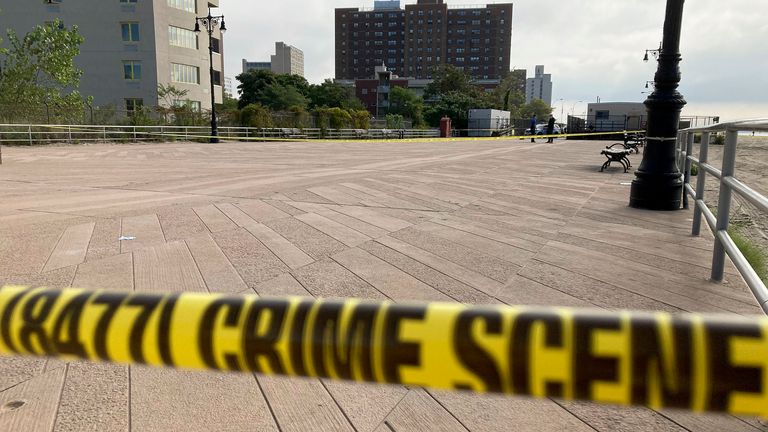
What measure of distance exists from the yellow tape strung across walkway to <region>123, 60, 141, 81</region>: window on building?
175 feet

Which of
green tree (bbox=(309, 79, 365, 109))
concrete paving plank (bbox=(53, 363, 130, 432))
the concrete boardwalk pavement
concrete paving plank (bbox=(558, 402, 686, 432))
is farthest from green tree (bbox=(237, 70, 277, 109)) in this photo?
concrete paving plank (bbox=(558, 402, 686, 432))

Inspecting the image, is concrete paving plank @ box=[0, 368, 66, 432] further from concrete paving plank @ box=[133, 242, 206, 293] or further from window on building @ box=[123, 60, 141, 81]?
window on building @ box=[123, 60, 141, 81]

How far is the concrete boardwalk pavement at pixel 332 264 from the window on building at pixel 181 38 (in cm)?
4442

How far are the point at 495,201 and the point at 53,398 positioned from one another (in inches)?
251

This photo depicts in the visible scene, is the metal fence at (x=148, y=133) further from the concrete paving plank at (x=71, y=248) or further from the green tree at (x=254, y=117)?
the concrete paving plank at (x=71, y=248)

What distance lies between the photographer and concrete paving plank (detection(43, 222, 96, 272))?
4.20 m

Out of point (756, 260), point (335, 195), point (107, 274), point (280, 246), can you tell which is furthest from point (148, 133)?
point (756, 260)

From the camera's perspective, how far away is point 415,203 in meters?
7.55

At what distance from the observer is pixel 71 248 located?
468 centimetres

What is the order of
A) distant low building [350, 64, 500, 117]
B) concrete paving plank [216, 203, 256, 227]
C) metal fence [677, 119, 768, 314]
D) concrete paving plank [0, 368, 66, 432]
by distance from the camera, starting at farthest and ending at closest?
distant low building [350, 64, 500, 117] → concrete paving plank [216, 203, 256, 227] → metal fence [677, 119, 768, 314] → concrete paving plank [0, 368, 66, 432]

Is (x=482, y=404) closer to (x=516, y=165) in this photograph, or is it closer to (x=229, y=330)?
(x=229, y=330)

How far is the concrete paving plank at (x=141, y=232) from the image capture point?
15.8 ft

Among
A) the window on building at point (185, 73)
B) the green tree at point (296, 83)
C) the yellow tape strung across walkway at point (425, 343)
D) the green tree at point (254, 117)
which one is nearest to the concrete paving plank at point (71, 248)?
the yellow tape strung across walkway at point (425, 343)

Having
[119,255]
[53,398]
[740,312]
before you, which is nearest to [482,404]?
[53,398]
